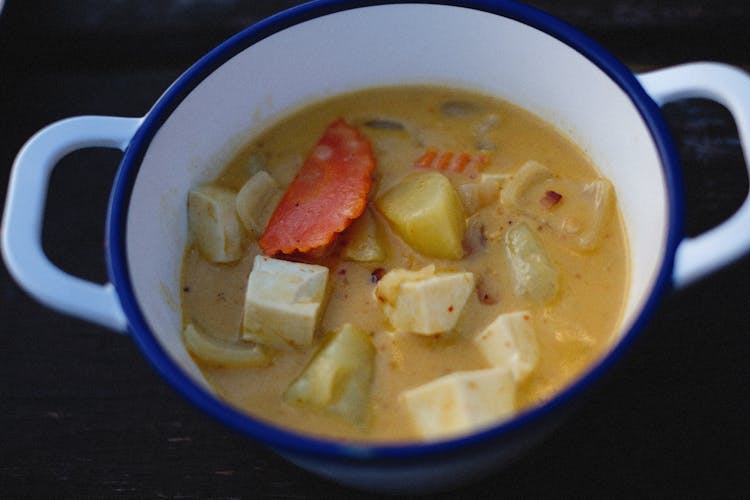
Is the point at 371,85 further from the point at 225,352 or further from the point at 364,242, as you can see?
the point at 225,352

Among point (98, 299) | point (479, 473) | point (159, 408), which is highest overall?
point (98, 299)

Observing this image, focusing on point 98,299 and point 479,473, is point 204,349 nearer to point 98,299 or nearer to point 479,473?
point 98,299

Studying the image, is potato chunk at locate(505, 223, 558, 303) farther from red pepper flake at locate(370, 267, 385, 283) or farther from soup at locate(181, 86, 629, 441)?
red pepper flake at locate(370, 267, 385, 283)

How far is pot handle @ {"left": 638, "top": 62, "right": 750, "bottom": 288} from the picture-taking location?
3.95 feet

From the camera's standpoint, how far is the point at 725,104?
132cm

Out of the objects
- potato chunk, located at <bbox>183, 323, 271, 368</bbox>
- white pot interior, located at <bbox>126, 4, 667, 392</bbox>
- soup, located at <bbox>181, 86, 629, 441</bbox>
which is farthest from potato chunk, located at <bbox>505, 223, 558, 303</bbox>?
potato chunk, located at <bbox>183, 323, 271, 368</bbox>

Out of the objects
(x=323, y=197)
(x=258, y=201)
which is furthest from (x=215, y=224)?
(x=323, y=197)

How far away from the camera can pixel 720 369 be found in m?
1.57

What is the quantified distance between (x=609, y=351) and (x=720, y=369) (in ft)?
1.68

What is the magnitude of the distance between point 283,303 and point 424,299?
23 centimetres

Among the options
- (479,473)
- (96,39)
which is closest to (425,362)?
(479,473)

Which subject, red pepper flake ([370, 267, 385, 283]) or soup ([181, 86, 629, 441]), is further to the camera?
red pepper flake ([370, 267, 385, 283])

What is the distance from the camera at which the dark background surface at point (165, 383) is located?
1.49m

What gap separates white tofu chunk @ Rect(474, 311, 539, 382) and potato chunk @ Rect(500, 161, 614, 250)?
0.22 m
